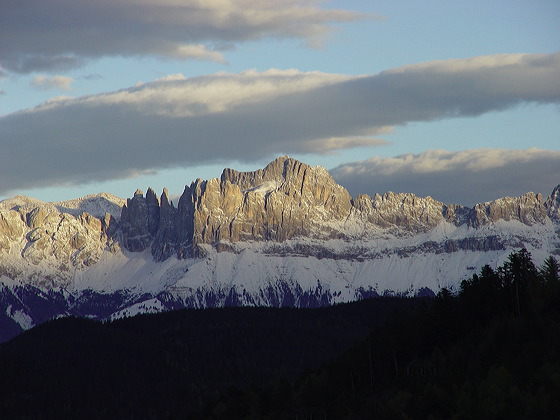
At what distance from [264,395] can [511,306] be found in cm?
4454

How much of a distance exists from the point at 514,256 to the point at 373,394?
33941 mm

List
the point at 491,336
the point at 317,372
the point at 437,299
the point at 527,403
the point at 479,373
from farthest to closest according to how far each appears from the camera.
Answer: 1. the point at 317,372
2. the point at 437,299
3. the point at 491,336
4. the point at 479,373
5. the point at 527,403

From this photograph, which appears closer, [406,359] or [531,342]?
[531,342]

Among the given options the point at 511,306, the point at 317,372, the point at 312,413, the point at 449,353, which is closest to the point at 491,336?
the point at 449,353

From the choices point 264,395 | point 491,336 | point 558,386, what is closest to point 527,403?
point 558,386

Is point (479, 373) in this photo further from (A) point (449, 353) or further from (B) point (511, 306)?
(B) point (511, 306)

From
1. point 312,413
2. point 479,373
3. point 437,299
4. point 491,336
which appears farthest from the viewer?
point 437,299

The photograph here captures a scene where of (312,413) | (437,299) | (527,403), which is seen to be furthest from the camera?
(437,299)

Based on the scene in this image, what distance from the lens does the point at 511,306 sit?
536 ft

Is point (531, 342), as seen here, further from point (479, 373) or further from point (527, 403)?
point (527, 403)

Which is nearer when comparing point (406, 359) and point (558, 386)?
point (558, 386)

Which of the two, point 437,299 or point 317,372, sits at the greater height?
point 437,299

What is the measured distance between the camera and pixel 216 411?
179125mm

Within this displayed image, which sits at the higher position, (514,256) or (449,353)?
(514,256)
